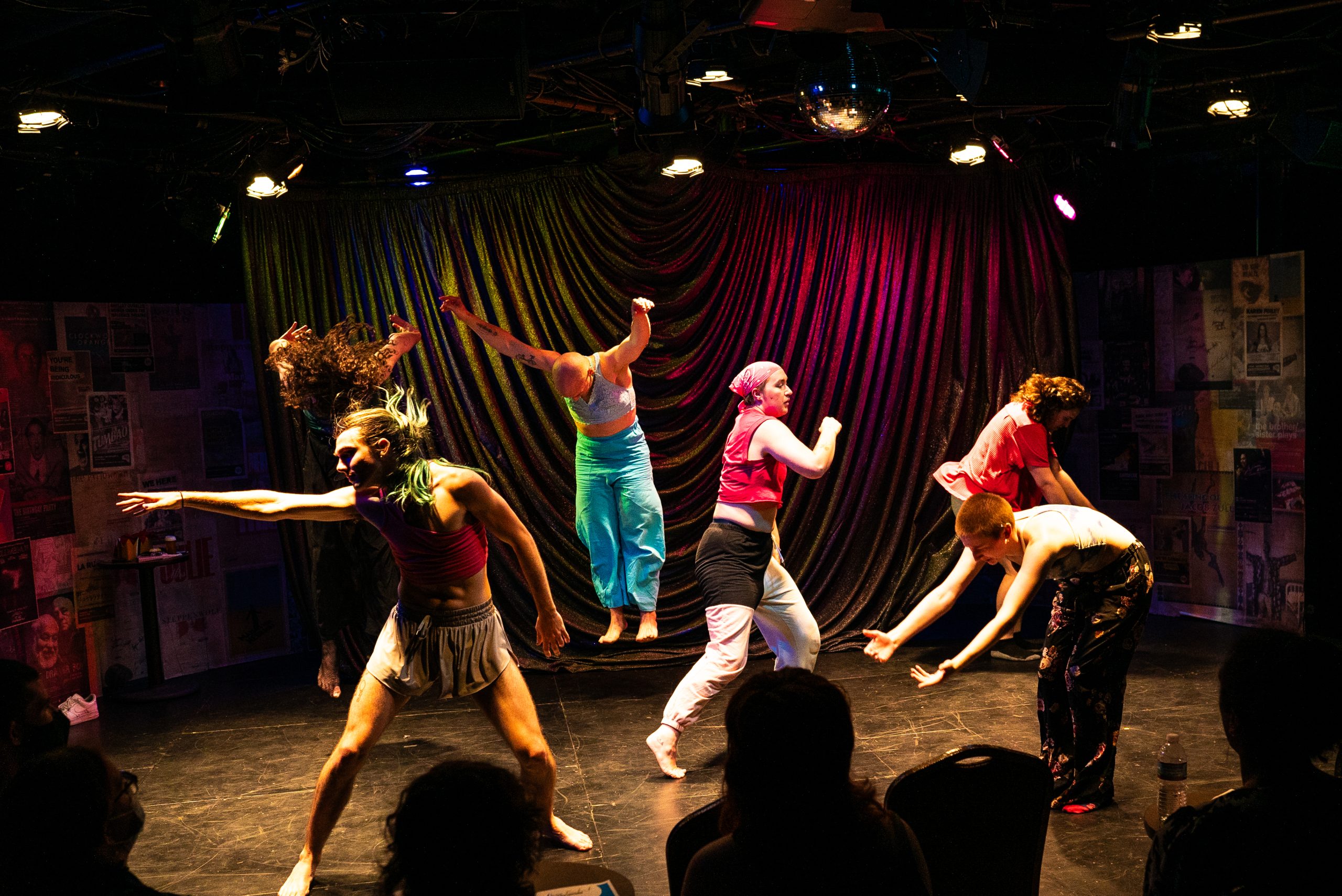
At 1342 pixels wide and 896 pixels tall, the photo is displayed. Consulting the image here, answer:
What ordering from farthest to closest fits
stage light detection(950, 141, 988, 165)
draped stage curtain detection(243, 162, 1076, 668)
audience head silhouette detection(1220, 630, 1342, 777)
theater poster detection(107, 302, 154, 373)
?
draped stage curtain detection(243, 162, 1076, 668) < theater poster detection(107, 302, 154, 373) < stage light detection(950, 141, 988, 165) < audience head silhouette detection(1220, 630, 1342, 777)

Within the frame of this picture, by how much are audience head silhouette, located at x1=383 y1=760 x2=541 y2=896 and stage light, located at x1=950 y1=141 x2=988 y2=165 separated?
5.86 metres

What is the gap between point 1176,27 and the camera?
427cm

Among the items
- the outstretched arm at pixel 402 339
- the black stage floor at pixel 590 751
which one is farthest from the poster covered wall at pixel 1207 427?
the outstretched arm at pixel 402 339

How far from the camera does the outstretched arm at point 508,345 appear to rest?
20.7 ft

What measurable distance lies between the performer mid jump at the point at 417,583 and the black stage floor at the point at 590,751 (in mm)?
503

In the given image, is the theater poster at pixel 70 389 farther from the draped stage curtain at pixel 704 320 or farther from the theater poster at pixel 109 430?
the draped stage curtain at pixel 704 320

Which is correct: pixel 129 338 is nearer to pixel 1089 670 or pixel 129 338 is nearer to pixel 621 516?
pixel 621 516

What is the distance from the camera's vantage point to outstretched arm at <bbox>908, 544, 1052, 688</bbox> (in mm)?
3801

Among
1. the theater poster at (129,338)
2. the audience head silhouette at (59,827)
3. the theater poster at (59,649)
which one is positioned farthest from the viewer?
the theater poster at (129,338)

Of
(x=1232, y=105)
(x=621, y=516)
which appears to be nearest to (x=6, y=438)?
(x=621, y=516)

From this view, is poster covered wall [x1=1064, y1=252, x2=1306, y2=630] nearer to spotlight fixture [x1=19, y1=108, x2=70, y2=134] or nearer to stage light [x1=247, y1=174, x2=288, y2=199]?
stage light [x1=247, y1=174, x2=288, y2=199]

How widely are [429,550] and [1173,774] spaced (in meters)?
2.51

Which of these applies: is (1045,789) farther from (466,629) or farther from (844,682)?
(844,682)

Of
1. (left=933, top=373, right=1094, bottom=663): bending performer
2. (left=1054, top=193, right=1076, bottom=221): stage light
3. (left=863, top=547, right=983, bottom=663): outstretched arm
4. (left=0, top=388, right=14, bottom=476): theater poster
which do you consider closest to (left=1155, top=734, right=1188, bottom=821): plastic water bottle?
(left=863, top=547, right=983, bottom=663): outstretched arm
